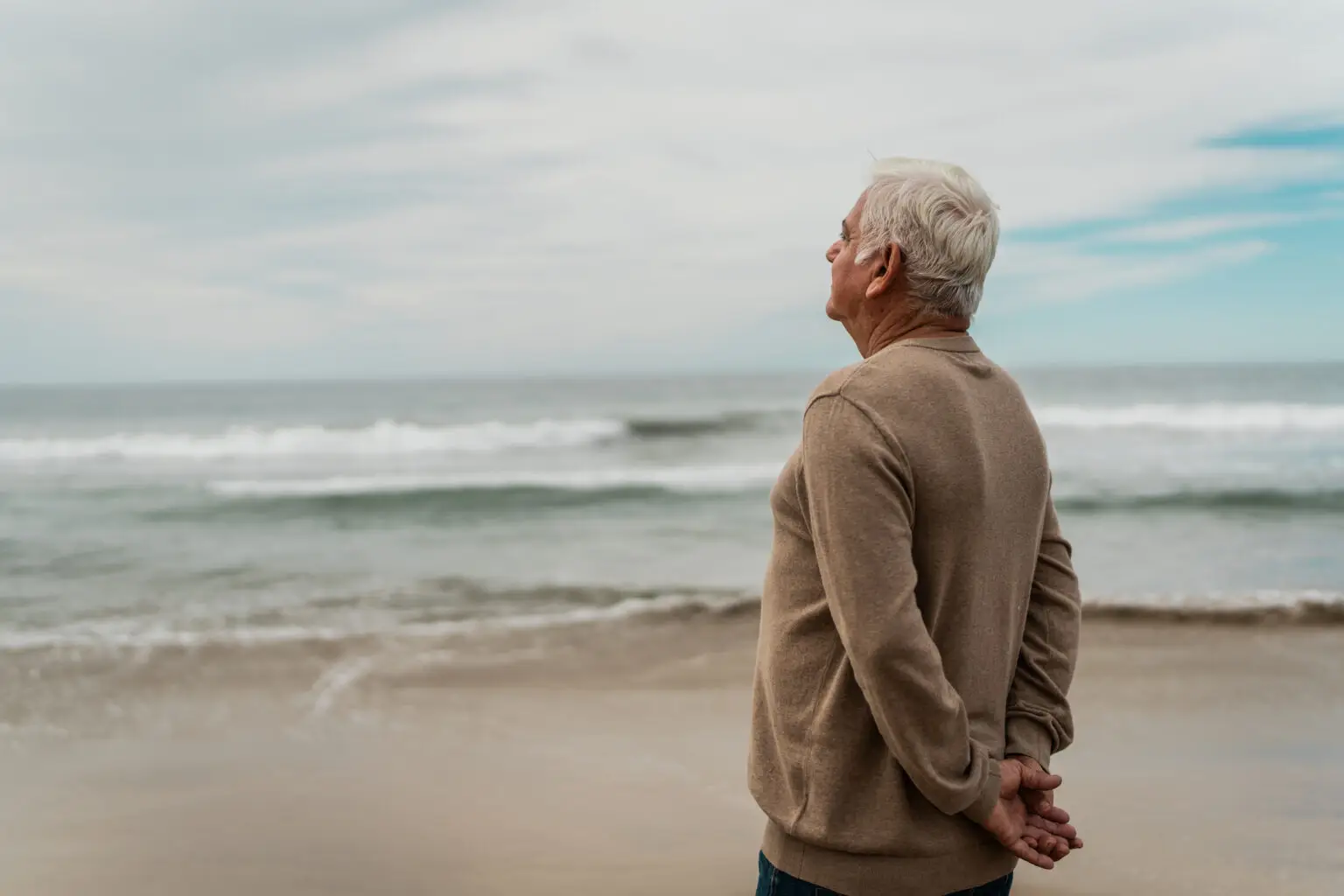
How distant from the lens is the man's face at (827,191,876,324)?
1.42 m

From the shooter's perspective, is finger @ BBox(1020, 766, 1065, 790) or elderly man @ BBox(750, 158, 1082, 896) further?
finger @ BBox(1020, 766, 1065, 790)

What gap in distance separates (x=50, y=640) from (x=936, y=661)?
604 centimetres

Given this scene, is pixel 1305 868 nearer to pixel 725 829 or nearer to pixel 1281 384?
pixel 725 829

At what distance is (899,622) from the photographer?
1.22 metres

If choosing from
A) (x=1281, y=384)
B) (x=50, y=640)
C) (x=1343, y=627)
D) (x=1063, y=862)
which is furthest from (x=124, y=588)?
(x=1281, y=384)

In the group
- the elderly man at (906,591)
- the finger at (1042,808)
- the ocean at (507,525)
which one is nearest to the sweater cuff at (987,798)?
the elderly man at (906,591)

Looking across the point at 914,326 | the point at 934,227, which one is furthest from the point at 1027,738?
the point at 934,227

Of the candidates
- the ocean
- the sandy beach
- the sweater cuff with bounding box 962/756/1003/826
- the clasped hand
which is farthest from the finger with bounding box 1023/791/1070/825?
the ocean

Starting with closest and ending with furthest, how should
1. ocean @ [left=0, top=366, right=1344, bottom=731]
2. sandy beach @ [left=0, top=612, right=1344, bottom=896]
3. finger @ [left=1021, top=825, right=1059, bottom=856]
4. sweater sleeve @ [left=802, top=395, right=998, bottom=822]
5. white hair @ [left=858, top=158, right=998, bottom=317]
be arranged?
1. sweater sleeve @ [left=802, top=395, right=998, bottom=822]
2. white hair @ [left=858, top=158, right=998, bottom=317]
3. finger @ [left=1021, top=825, right=1059, bottom=856]
4. sandy beach @ [left=0, top=612, right=1344, bottom=896]
5. ocean @ [left=0, top=366, right=1344, bottom=731]

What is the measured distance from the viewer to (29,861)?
329 cm

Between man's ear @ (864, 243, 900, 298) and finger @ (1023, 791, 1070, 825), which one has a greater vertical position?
man's ear @ (864, 243, 900, 298)

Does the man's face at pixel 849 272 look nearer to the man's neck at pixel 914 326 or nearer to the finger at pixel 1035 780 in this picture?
the man's neck at pixel 914 326

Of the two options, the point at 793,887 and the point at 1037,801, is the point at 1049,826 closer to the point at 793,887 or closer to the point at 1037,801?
the point at 1037,801

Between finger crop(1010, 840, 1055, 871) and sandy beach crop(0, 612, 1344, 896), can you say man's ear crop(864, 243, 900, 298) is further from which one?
sandy beach crop(0, 612, 1344, 896)
